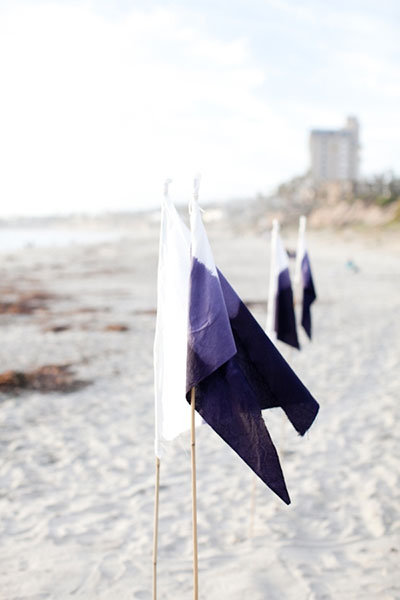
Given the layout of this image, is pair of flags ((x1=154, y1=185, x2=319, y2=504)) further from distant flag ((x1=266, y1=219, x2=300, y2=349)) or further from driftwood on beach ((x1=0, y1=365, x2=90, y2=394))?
driftwood on beach ((x1=0, y1=365, x2=90, y2=394))

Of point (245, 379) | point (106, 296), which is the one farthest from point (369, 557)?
point (106, 296)

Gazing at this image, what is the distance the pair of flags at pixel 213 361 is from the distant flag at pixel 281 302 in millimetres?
2220

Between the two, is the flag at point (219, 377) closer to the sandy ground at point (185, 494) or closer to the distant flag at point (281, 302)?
the sandy ground at point (185, 494)

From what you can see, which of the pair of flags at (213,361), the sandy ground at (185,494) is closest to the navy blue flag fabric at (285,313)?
the sandy ground at (185,494)

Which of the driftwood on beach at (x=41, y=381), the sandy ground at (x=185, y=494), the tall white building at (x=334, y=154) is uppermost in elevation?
the tall white building at (x=334, y=154)

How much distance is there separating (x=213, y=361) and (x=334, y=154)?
137 metres

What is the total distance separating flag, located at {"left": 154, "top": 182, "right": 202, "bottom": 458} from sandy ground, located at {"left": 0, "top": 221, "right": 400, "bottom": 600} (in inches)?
47.9

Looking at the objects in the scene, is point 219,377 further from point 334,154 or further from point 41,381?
point 334,154

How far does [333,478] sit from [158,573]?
2.52 metres

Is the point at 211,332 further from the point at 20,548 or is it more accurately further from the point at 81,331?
the point at 81,331

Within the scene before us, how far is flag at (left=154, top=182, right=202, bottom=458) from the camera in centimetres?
334

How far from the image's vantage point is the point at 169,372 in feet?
11.3

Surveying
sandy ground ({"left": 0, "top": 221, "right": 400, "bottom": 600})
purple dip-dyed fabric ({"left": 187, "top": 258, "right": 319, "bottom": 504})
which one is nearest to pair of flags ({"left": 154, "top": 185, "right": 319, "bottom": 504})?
purple dip-dyed fabric ({"left": 187, "top": 258, "right": 319, "bottom": 504})

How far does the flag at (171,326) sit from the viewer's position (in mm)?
3336
